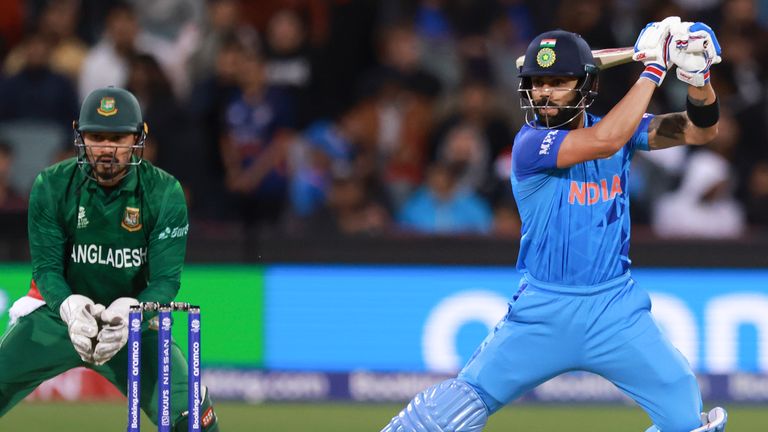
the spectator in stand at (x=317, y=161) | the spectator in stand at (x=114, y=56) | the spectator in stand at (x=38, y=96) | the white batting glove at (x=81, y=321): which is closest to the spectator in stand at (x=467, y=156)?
the spectator in stand at (x=317, y=161)

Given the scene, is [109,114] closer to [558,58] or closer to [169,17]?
[558,58]

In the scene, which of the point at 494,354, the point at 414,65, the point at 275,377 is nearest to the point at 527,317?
the point at 494,354

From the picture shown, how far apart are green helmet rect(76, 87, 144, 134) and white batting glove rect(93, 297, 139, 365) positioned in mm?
865

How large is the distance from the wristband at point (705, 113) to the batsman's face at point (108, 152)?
2700mm

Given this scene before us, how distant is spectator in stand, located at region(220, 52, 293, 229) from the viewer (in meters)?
12.3

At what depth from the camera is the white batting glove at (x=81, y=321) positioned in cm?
641

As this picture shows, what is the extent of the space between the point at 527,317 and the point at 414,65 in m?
7.02

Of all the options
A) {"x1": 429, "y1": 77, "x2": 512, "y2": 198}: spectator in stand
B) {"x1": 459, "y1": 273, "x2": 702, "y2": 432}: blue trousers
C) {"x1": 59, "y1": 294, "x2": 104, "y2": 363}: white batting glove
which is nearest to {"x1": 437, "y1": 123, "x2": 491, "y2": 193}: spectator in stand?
{"x1": 429, "y1": 77, "x2": 512, "y2": 198}: spectator in stand

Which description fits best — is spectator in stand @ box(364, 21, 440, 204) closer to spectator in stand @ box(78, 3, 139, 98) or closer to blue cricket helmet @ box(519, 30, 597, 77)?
spectator in stand @ box(78, 3, 139, 98)

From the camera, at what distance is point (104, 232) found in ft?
22.4

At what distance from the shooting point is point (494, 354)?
6254 mm

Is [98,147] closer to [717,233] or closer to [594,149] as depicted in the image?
[594,149]

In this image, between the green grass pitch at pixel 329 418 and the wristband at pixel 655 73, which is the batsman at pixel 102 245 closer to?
the wristband at pixel 655 73

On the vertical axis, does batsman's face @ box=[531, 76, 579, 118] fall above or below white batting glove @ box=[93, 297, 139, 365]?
above
